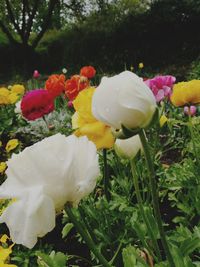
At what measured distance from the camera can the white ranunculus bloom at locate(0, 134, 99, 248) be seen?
23.9 inches

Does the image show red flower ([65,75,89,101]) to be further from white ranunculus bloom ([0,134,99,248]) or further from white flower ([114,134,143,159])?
white ranunculus bloom ([0,134,99,248])

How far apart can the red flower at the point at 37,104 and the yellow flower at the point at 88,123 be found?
111 centimetres

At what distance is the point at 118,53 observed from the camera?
10188 millimetres

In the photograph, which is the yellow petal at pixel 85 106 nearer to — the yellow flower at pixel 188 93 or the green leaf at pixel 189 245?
the green leaf at pixel 189 245

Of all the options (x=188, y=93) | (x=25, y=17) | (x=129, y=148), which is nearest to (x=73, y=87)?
(x=188, y=93)

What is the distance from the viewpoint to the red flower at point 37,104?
1.98 m

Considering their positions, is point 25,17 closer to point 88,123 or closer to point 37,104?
point 37,104

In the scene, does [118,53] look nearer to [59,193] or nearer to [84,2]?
[84,2]

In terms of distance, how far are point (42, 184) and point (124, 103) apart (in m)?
0.16

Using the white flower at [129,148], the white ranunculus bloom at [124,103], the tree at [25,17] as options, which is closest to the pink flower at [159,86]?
the white flower at [129,148]

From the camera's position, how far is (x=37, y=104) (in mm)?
1984

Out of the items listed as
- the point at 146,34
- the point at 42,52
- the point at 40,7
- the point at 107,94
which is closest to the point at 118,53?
the point at 146,34

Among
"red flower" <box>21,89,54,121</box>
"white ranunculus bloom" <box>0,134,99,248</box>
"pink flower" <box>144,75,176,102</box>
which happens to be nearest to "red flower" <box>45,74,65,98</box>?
"red flower" <box>21,89,54,121</box>

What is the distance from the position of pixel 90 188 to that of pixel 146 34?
953 centimetres
